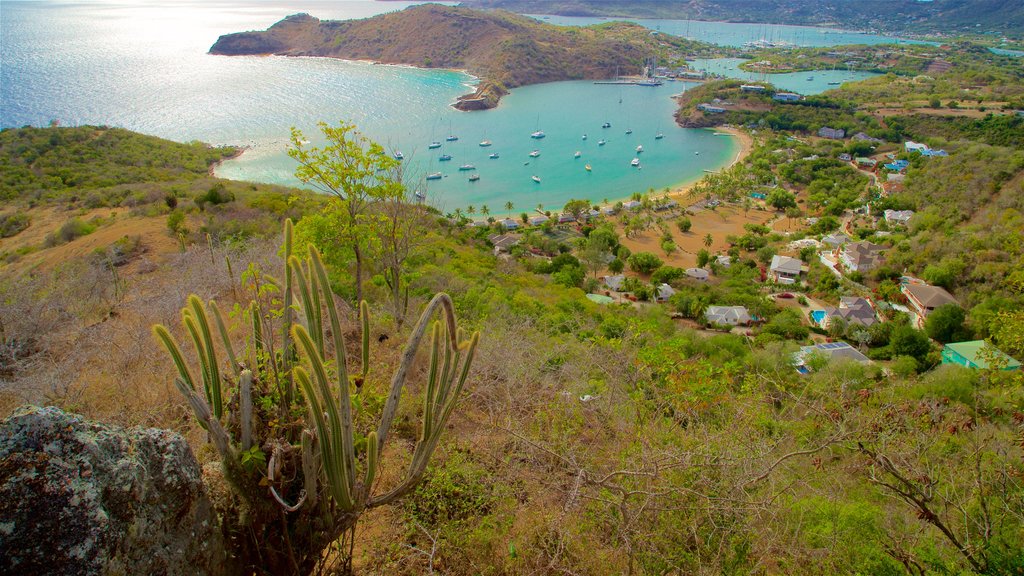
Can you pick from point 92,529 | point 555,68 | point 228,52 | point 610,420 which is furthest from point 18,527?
point 228,52

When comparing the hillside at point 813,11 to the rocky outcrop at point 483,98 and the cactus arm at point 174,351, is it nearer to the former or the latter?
the rocky outcrop at point 483,98

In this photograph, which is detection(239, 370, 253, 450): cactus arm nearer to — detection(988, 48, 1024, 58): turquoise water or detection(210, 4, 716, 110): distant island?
detection(210, 4, 716, 110): distant island

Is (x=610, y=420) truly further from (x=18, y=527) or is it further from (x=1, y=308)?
(x=1, y=308)

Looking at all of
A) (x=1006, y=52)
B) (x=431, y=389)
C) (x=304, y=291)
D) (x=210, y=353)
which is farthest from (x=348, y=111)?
(x=1006, y=52)

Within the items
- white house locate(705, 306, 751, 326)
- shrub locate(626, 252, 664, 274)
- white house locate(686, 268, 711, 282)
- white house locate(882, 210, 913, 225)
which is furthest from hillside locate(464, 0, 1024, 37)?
white house locate(705, 306, 751, 326)

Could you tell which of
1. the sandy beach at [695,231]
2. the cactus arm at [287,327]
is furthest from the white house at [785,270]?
the cactus arm at [287,327]

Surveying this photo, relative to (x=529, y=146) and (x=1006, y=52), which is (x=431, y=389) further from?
(x=1006, y=52)
